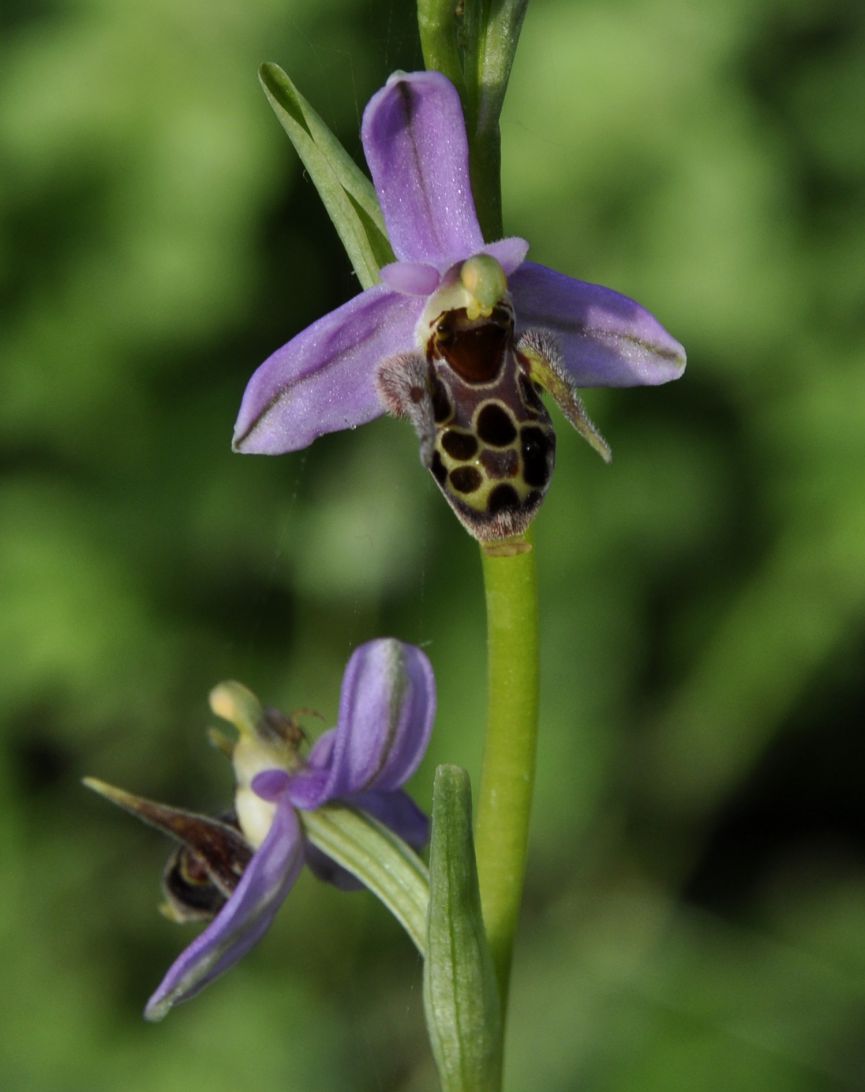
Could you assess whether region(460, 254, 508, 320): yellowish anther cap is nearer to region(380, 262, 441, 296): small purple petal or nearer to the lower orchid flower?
region(380, 262, 441, 296): small purple petal

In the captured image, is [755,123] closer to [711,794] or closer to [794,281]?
[794,281]

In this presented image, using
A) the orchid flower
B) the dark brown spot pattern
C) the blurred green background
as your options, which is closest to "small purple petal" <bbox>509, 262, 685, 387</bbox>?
the orchid flower

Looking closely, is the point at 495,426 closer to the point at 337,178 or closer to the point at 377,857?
the point at 337,178

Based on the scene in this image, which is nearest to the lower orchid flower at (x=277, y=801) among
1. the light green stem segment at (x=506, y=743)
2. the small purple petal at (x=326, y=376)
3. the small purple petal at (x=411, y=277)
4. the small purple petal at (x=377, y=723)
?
the small purple petal at (x=377, y=723)

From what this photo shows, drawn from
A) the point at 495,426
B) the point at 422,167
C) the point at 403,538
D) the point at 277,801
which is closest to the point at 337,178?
the point at 422,167

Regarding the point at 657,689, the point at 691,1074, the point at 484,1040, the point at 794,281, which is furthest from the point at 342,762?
the point at 794,281

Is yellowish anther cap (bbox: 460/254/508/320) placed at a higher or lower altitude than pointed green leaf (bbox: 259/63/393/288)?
lower
